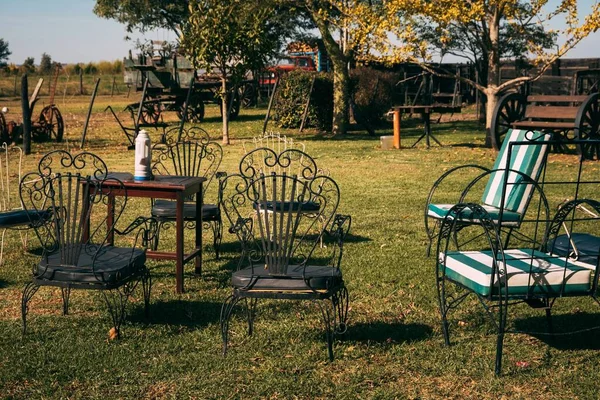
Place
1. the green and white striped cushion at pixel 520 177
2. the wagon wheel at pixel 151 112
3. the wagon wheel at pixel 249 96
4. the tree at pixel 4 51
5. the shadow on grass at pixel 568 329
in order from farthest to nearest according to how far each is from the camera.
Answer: the tree at pixel 4 51 < the wagon wheel at pixel 249 96 < the wagon wheel at pixel 151 112 < the green and white striped cushion at pixel 520 177 < the shadow on grass at pixel 568 329

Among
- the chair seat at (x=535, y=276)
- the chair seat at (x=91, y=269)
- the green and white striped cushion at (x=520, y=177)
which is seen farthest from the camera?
the green and white striped cushion at (x=520, y=177)

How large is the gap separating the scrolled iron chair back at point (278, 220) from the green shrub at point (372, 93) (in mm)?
10155

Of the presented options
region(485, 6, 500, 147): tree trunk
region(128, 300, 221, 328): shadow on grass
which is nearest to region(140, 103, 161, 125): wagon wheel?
region(485, 6, 500, 147): tree trunk

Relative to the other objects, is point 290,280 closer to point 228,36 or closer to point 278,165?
point 278,165

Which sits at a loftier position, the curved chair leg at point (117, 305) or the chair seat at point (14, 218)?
the chair seat at point (14, 218)

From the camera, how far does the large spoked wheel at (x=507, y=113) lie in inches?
604

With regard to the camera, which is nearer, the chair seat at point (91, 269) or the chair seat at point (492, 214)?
the chair seat at point (91, 269)

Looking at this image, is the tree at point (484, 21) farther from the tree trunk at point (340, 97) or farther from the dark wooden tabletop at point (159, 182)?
the dark wooden tabletop at point (159, 182)

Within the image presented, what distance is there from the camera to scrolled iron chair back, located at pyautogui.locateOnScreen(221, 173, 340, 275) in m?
4.68

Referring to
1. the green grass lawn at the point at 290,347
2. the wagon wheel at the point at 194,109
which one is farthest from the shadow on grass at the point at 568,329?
the wagon wheel at the point at 194,109

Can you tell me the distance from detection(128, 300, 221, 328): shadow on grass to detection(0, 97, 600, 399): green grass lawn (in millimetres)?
11

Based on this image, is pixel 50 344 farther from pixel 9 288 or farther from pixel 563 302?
pixel 563 302

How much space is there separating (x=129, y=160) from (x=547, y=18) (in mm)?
8361

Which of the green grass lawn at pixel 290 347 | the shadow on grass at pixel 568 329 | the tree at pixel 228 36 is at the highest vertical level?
the tree at pixel 228 36
